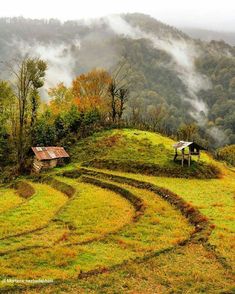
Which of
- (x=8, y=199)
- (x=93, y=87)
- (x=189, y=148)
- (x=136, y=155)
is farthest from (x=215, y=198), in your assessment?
(x=93, y=87)

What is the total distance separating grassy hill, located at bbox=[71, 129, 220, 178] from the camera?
64.2 meters

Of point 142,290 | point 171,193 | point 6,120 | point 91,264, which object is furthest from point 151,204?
point 6,120

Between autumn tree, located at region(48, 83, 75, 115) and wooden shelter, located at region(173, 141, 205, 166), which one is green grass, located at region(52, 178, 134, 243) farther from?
autumn tree, located at region(48, 83, 75, 115)

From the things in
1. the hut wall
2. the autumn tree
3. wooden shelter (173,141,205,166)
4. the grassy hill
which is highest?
the autumn tree

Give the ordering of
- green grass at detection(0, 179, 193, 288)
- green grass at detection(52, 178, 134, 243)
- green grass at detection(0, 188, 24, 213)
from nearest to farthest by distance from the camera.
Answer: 1. green grass at detection(0, 179, 193, 288)
2. green grass at detection(52, 178, 134, 243)
3. green grass at detection(0, 188, 24, 213)

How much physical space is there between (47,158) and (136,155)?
1469 centimetres

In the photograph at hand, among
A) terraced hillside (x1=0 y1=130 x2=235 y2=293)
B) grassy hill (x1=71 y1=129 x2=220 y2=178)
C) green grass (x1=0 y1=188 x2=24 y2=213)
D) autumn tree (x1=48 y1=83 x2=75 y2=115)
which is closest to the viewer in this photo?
terraced hillside (x1=0 y1=130 x2=235 y2=293)

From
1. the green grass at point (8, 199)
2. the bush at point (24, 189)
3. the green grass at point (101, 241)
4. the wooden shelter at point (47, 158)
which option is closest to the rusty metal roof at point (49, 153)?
the wooden shelter at point (47, 158)

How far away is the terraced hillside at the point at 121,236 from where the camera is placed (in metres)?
23.7

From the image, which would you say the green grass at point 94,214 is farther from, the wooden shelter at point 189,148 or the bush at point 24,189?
the wooden shelter at point 189,148

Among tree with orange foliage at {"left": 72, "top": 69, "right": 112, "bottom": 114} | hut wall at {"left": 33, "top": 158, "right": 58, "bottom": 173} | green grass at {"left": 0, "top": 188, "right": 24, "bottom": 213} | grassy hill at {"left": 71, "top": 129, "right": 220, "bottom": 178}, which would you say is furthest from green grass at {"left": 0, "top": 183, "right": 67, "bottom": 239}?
tree with orange foliage at {"left": 72, "top": 69, "right": 112, "bottom": 114}

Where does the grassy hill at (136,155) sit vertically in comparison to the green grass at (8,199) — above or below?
above

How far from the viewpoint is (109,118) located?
316 feet

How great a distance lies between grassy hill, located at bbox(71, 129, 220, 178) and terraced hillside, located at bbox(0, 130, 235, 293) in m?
3.65
